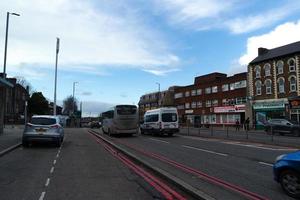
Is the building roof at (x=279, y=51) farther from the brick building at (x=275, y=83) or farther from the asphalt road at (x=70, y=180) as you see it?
the asphalt road at (x=70, y=180)

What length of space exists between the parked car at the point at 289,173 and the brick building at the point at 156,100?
88363mm

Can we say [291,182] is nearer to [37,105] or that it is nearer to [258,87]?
[258,87]

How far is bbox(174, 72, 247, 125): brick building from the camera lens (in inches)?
2630

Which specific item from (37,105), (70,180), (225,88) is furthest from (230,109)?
(37,105)

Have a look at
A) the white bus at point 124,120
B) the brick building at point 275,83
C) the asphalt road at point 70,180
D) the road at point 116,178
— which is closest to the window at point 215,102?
the brick building at point 275,83

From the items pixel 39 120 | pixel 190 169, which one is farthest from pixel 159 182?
pixel 39 120

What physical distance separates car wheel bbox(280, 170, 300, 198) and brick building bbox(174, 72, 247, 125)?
56.8m

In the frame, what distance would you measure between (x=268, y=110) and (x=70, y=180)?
4966 centimetres

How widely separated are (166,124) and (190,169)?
23149 mm

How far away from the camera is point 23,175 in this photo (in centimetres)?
1155

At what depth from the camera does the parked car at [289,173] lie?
8.20m

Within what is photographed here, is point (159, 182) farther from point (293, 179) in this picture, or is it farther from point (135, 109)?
point (135, 109)

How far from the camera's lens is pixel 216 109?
2933 inches

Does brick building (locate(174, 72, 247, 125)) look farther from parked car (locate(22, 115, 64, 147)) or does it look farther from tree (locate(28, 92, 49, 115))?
parked car (locate(22, 115, 64, 147))
